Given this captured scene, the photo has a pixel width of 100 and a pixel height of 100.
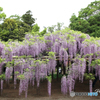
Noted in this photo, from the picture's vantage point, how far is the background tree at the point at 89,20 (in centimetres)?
1833

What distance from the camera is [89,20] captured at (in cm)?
1906

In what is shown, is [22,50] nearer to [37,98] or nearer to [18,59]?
[18,59]

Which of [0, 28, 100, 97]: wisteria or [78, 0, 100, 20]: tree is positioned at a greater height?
[78, 0, 100, 20]: tree

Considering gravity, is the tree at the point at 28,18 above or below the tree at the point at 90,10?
above

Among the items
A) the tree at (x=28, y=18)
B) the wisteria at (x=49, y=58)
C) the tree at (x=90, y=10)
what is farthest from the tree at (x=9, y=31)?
the wisteria at (x=49, y=58)

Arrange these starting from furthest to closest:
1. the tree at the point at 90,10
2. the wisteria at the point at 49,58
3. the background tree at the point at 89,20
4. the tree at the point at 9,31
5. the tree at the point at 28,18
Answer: the tree at the point at 28,18, the tree at the point at 9,31, the tree at the point at 90,10, the background tree at the point at 89,20, the wisteria at the point at 49,58

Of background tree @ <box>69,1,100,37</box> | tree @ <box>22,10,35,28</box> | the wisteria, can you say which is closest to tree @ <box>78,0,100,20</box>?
background tree @ <box>69,1,100,37</box>

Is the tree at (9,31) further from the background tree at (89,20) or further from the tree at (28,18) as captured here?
the tree at (28,18)

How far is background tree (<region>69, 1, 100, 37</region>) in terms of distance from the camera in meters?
18.3

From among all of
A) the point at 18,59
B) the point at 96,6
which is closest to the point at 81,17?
the point at 96,6

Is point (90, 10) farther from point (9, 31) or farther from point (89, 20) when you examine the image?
point (9, 31)

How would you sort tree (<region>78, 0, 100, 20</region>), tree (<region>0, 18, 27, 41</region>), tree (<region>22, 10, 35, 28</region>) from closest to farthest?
tree (<region>78, 0, 100, 20</region>), tree (<region>0, 18, 27, 41</region>), tree (<region>22, 10, 35, 28</region>)

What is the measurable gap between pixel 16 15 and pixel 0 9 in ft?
21.8

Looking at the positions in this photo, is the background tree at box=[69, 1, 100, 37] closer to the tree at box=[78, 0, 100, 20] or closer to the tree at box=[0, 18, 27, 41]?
the tree at box=[78, 0, 100, 20]
